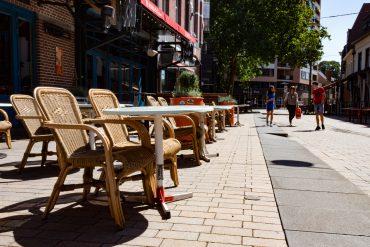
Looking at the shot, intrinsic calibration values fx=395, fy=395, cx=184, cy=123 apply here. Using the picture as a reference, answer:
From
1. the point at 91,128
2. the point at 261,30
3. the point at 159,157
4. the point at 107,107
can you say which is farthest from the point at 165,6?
the point at 91,128

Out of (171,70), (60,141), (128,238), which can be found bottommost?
(128,238)

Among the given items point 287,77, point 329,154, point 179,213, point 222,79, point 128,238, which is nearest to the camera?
point 128,238

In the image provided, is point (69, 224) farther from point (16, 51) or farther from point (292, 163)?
point (16, 51)

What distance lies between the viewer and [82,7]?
429 inches

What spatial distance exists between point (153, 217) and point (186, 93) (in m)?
5.93

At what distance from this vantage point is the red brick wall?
9.41m

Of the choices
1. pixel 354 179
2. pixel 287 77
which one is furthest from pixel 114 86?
pixel 287 77

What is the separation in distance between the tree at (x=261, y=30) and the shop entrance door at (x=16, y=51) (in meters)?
22.8

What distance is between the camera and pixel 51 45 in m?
9.98

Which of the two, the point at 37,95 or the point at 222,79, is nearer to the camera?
the point at 37,95

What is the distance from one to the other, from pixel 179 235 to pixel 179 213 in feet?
1.77

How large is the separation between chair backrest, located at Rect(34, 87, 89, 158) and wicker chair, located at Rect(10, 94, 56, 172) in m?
1.51

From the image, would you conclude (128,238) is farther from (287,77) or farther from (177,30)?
(287,77)

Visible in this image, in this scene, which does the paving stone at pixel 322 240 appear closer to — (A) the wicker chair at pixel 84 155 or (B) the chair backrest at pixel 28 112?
(A) the wicker chair at pixel 84 155
